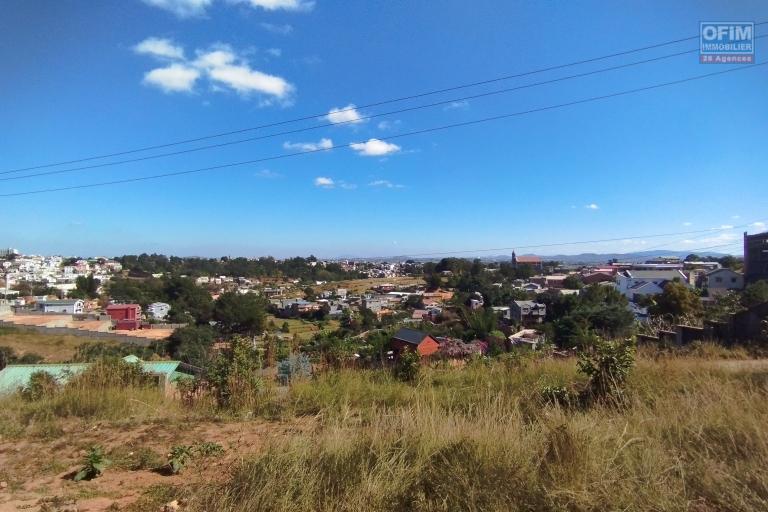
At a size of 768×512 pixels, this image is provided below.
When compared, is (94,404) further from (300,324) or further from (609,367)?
(300,324)

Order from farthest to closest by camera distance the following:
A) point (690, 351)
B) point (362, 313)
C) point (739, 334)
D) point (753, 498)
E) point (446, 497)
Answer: point (362, 313), point (739, 334), point (690, 351), point (446, 497), point (753, 498)

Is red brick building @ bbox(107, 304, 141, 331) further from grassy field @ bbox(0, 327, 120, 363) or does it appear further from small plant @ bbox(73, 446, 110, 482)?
small plant @ bbox(73, 446, 110, 482)

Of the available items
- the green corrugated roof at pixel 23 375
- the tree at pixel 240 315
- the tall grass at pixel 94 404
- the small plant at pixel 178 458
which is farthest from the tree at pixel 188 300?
the small plant at pixel 178 458

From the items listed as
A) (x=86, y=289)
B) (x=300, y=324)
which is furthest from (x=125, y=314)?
(x=86, y=289)

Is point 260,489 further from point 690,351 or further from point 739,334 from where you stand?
point 739,334

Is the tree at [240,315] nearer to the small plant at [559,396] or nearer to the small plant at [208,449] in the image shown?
the small plant at [208,449]

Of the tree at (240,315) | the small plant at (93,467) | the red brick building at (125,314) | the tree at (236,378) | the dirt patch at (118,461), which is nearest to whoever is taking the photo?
the dirt patch at (118,461)

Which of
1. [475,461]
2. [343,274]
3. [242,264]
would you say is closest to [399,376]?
[475,461]

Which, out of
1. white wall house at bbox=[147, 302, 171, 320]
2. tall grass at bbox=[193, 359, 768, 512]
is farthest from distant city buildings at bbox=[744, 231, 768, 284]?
white wall house at bbox=[147, 302, 171, 320]
